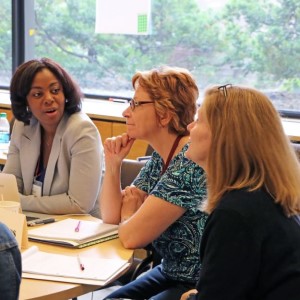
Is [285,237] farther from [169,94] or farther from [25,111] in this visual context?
[25,111]

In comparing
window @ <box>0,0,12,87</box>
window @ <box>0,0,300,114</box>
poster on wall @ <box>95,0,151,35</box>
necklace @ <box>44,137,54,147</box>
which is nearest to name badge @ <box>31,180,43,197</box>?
necklace @ <box>44,137,54,147</box>

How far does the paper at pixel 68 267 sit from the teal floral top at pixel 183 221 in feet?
0.90

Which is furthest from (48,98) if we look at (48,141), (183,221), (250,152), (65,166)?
(250,152)

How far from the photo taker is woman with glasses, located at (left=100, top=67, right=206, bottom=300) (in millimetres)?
2074

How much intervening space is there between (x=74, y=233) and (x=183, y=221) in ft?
1.29

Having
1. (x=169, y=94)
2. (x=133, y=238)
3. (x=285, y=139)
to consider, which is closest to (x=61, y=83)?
(x=169, y=94)

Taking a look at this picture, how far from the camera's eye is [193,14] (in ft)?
14.5

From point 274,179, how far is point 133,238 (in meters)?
0.72

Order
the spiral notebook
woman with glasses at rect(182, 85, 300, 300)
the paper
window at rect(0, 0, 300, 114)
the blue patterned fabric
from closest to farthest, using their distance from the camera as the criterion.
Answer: the blue patterned fabric, woman with glasses at rect(182, 85, 300, 300), the paper, the spiral notebook, window at rect(0, 0, 300, 114)

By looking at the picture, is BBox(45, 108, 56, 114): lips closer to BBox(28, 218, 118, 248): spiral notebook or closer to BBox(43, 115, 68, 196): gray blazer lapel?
BBox(43, 115, 68, 196): gray blazer lapel

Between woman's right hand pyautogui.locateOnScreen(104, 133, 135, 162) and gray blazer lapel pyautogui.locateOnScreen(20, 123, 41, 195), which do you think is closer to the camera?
woman's right hand pyautogui.locateOnScreen(104, 133, 135, 162)

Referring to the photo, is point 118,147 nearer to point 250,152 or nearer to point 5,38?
point 250,152

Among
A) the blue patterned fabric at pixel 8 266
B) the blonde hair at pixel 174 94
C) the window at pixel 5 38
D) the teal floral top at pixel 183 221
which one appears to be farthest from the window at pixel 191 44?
the blue patterned fabric at pixel 8 266

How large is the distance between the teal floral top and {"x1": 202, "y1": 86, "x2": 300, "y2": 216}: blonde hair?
0.51m
